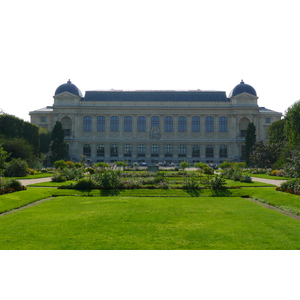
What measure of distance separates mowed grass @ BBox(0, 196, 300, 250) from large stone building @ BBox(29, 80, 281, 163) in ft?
231

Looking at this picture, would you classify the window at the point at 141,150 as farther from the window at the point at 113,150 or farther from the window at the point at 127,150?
the window at the point at 113,150

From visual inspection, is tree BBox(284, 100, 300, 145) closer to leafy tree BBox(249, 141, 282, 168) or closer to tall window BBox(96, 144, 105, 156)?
leafy tree BBox(249, 141, 282, 168)

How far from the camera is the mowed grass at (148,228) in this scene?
975cm

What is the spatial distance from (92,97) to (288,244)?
8532 cm

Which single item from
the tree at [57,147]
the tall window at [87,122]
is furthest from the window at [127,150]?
the tree at [57,147]

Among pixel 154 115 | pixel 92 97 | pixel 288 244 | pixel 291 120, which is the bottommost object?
pixel 288 244

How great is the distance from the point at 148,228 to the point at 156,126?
7675cm

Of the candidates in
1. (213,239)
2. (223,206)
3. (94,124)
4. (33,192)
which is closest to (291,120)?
(223,206)

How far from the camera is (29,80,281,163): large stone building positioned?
285ft

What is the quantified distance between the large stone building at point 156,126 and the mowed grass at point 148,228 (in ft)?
231

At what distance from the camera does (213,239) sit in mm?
10164

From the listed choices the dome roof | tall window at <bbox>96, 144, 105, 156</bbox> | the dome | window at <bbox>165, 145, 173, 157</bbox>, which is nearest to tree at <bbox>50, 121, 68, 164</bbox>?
tall window at <bbox>96, 144, 105, 156</bbox>

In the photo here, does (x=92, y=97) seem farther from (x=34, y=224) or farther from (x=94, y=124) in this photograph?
(x=34, y=224)

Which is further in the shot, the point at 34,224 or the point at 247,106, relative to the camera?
the point at 247,106
